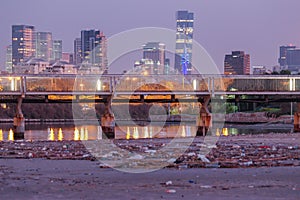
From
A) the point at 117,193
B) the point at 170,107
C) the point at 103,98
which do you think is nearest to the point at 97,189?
the point at 117,193

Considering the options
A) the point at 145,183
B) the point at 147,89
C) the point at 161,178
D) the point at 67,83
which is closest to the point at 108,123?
the point at 67,83

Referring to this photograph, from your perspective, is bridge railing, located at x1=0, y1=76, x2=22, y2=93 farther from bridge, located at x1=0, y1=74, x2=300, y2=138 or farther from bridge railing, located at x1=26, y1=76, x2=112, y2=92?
bridge railing, located at x1=26, y1=76, x2=112, y2=92

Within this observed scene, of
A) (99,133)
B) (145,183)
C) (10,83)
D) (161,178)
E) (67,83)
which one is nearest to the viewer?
(145,183)

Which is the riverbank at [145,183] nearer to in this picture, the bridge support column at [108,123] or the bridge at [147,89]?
the bridge support column at [108,123]

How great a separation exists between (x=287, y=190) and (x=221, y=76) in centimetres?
6326

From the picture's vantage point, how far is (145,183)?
74.2 feet

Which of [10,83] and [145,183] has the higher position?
[10,83]

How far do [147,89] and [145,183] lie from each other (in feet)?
194

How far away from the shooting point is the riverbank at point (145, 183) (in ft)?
65.7

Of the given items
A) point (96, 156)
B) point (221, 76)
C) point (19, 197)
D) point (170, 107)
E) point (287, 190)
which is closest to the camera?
point (19, 197)

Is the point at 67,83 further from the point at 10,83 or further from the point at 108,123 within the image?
the point at 108,123

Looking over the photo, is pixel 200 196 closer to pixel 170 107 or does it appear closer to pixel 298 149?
pixel 298 149

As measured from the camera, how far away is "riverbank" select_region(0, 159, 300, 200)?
20.0m

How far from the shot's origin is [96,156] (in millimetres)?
32281
